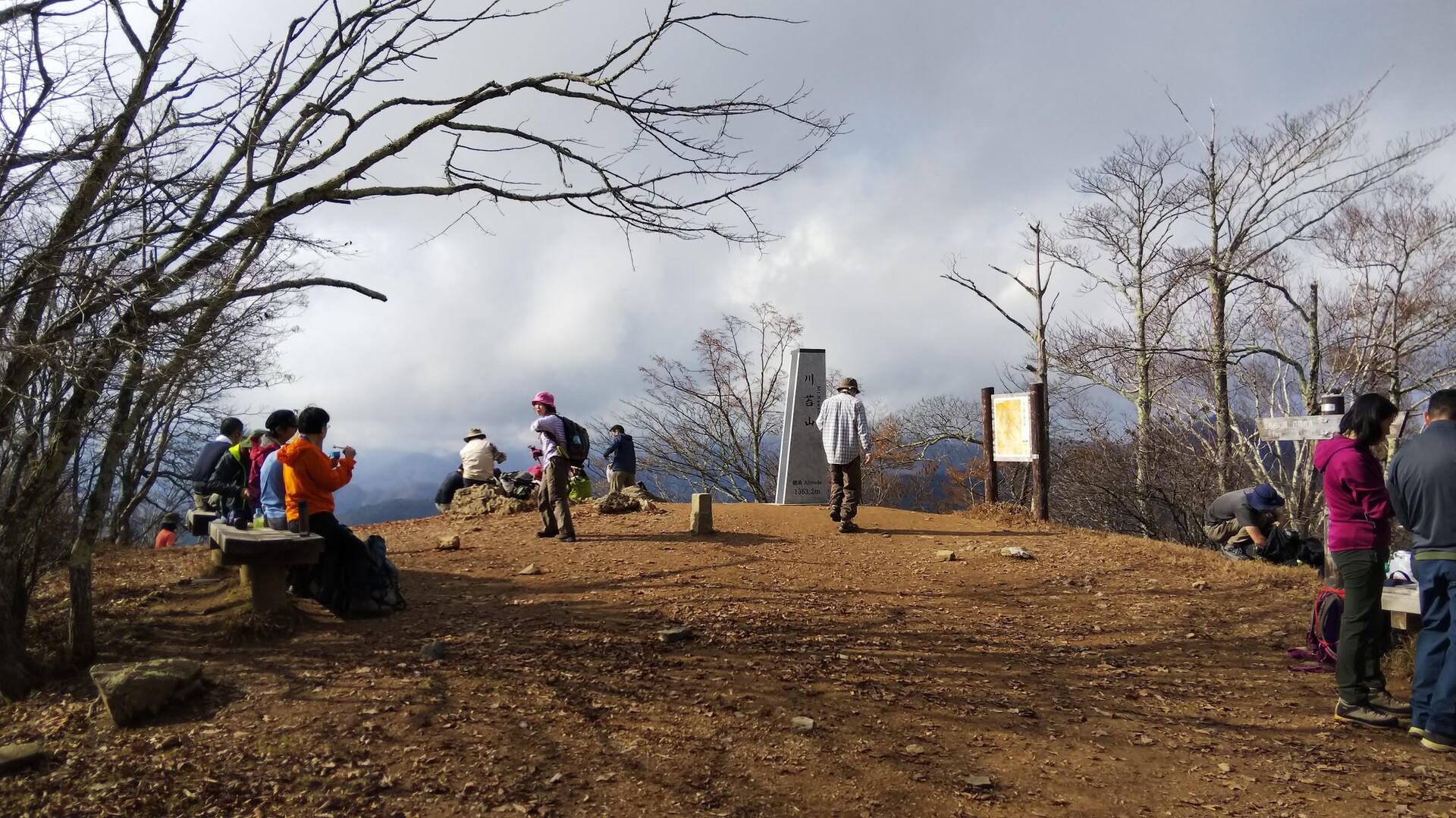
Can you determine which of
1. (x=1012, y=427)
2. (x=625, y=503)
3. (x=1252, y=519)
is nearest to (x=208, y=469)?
(x=625, y=503)

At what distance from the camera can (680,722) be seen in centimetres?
427

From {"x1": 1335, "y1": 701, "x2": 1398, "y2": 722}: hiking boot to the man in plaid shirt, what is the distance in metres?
5.59

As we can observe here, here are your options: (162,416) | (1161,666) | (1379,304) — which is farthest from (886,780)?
(1379,304)

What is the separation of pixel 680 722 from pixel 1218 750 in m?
2.75

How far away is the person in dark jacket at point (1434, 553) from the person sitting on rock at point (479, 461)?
36.1 ft

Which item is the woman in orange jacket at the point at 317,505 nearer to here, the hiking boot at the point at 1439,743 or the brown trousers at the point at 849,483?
the brown trousers at the point at 849,483

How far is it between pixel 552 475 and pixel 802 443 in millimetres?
4664

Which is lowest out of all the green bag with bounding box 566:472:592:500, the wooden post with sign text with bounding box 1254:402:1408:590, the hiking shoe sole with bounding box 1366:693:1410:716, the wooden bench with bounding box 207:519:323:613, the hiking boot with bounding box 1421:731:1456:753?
the hiking boot with bounding box 1421:731:1456:753

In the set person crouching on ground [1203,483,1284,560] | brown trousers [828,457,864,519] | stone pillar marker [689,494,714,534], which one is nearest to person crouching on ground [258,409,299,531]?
stone pillar marker [689,494,714,534]

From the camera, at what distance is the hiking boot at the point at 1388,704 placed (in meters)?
4.47

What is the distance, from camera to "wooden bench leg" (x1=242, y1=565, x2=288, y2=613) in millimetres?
5562

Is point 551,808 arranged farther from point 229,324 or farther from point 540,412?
point 540,412

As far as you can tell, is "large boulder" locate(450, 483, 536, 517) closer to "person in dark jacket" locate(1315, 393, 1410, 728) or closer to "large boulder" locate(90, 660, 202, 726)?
"large boulder" locate(90, 660, 202, 726)

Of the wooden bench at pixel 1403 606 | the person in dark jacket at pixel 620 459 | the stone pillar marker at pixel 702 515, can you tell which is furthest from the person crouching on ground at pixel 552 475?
the wooden bench at pixel 1403 606
